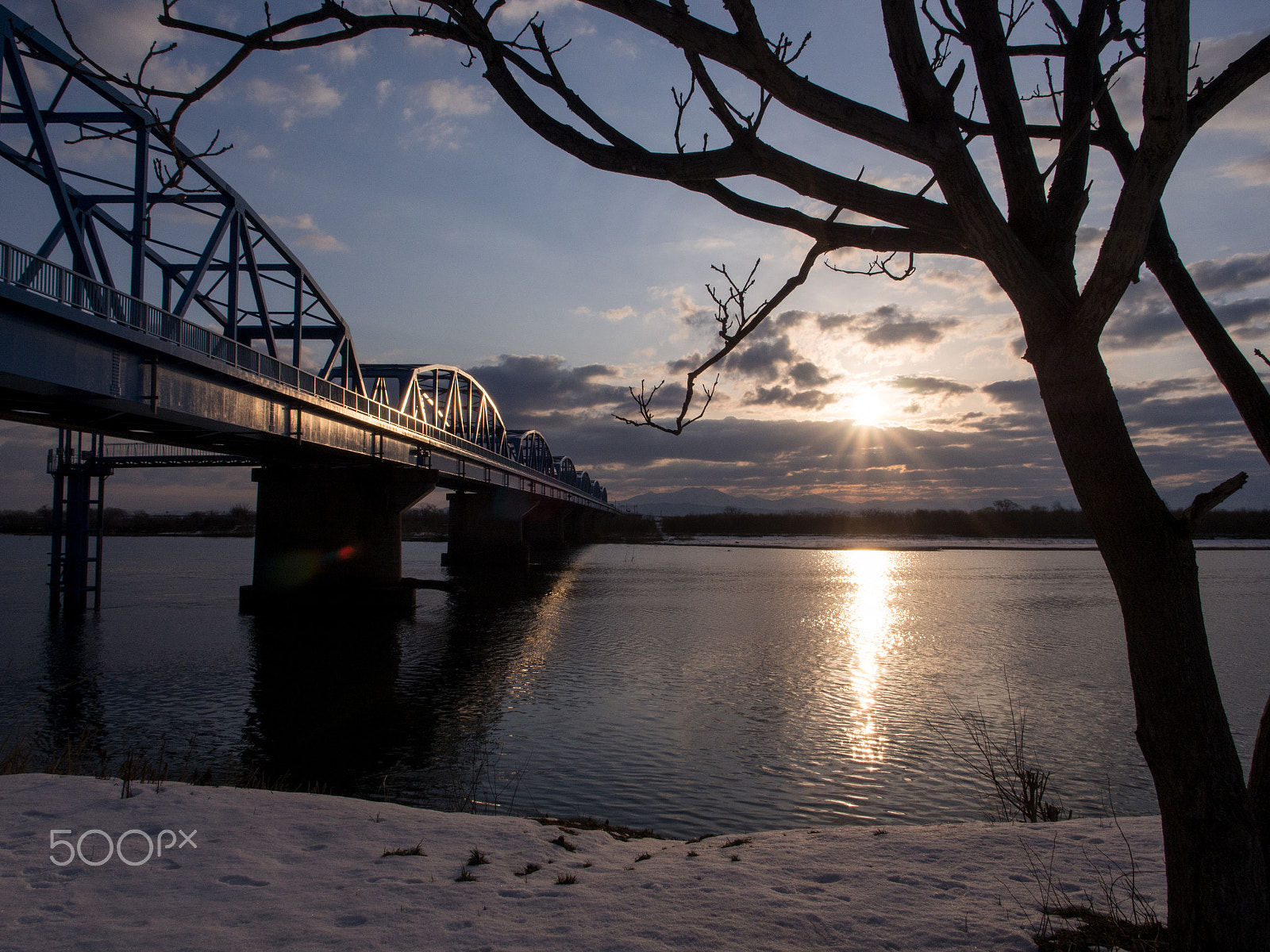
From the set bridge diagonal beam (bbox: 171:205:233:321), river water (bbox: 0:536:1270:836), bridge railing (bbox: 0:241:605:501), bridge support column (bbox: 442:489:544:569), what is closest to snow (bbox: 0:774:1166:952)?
river water (bbox: 0:536:1270:836)

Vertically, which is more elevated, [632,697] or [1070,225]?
[1070,225]

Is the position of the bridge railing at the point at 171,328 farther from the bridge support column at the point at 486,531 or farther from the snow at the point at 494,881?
the bridge support column at the point at 486,531

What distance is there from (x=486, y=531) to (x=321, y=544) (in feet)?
124

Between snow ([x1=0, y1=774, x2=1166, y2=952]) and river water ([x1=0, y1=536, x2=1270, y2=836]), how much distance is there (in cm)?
351

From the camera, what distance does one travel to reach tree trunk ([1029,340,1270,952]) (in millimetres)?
4117

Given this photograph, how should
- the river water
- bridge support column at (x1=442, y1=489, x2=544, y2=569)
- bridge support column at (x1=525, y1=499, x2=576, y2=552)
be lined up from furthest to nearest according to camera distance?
bridge support column at (x1=525, y1=499, x2=576, y2=552), bridge support column at (x1=442, y1=489, x2=544, y2=569), the river water

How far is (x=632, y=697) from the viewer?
65.2 feet

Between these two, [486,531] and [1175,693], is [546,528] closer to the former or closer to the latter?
[486,531]

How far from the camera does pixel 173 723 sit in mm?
17406

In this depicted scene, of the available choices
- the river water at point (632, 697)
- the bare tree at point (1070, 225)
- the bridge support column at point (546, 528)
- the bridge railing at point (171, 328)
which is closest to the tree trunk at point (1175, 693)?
the bare tree at point (1070, 225)

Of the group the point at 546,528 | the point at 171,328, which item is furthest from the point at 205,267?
the point at 546,528

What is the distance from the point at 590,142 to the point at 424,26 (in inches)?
49.6

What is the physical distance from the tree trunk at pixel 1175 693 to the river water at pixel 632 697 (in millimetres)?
7149

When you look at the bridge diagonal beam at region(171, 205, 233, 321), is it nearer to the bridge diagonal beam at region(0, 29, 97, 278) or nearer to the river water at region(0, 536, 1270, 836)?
the bridge diagonal beam at region(0, 29, 97, 278)
